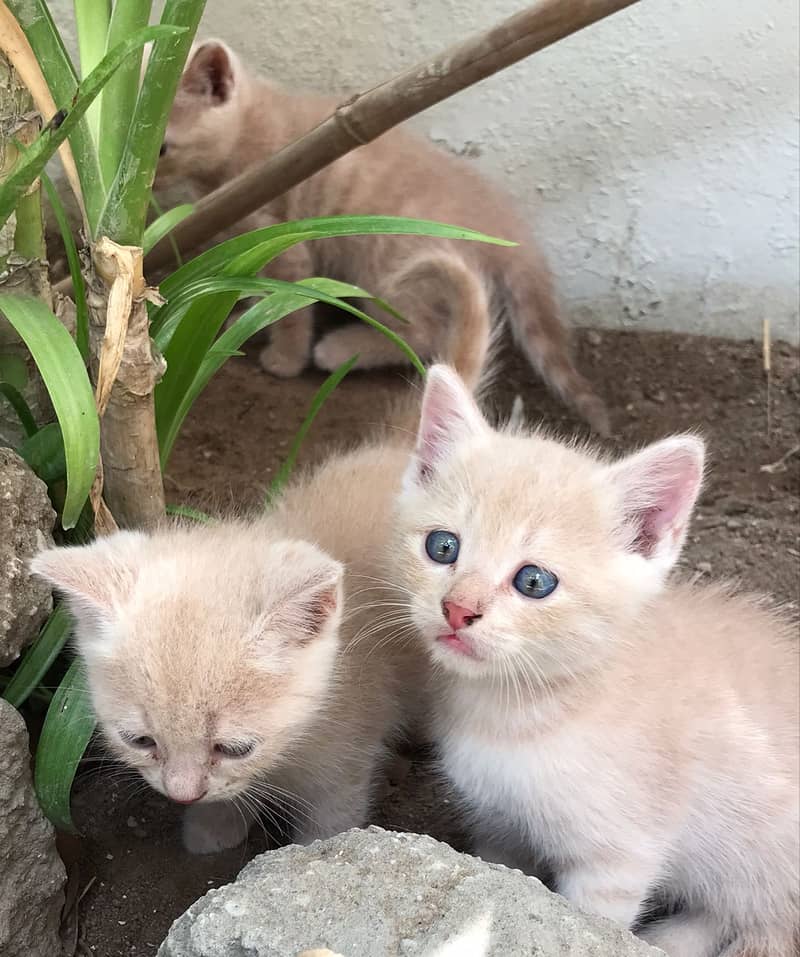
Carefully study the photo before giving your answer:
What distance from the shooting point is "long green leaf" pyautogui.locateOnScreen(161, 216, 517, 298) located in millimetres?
1206

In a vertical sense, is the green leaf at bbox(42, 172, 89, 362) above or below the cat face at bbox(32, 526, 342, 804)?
above

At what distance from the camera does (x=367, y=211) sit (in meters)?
2.20

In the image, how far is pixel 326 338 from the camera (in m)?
2.33

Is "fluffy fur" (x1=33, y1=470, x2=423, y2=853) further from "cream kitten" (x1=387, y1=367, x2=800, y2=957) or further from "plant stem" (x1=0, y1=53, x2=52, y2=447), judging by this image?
"plant stem" (x1=0, y1=53, x2=52, y2=447)

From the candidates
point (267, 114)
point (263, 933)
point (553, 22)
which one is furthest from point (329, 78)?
point (263, 933)

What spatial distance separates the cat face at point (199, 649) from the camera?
1023 millimetres

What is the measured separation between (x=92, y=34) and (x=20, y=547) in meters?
0.62

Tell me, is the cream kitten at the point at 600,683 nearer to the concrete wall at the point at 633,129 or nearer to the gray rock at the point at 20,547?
the gray rock at the point at 20,547

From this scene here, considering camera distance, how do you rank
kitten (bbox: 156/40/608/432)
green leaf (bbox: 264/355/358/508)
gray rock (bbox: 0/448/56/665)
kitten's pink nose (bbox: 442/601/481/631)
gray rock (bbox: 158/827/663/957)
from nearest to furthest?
gray rock (bbox: 158/827/663/957)
kitten's pink nose (bbox: 442/601/481/631)
gray rock (bbox: 0/448/56/665)
green leaf (bbox: 264/355/358/508)
kitten (bbox: 156/40/608/432)

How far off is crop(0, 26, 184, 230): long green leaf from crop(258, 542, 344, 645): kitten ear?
0.48m

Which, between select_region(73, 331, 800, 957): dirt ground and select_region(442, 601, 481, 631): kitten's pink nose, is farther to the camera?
select_region(73, 331, 800, 957): dirt ground

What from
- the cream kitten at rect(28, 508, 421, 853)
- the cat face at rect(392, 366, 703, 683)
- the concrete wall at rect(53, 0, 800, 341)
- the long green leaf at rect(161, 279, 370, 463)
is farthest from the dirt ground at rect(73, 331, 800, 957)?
the cat face at rect(392, 366, 703, 683)

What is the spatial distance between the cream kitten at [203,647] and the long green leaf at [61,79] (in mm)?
401

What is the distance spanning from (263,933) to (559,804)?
427 mm
